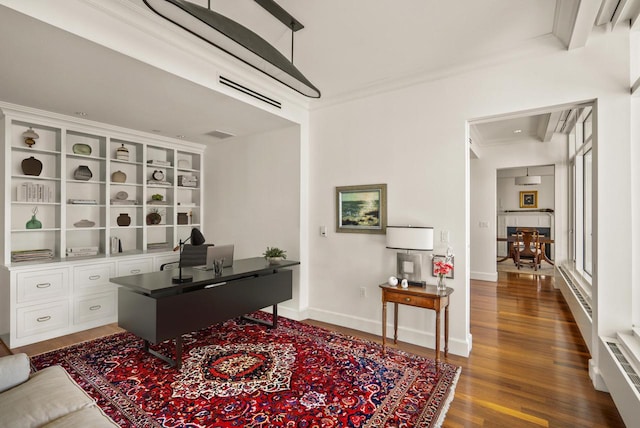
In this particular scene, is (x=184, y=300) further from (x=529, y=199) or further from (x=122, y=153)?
(x=529, y=199)

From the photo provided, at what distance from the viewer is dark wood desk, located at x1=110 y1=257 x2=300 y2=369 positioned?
103 inches

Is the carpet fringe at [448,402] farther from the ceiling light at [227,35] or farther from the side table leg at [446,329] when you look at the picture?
the ceiling light at [227,35]

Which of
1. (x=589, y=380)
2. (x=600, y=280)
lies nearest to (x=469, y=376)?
(x=589, y=380)

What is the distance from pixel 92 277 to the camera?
154 inches

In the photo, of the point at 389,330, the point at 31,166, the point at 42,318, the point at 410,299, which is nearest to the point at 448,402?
the point at 410,299

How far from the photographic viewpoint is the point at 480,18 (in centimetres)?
242

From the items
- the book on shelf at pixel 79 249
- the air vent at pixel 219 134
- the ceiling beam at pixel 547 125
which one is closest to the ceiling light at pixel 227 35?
the air vent at pixel 219 134

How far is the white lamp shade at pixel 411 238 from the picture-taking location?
3.08 metres

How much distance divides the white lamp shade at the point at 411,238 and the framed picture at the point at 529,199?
817cm

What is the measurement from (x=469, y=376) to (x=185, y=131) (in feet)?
14.5

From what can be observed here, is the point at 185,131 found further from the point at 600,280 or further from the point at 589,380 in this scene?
the point at 589,380

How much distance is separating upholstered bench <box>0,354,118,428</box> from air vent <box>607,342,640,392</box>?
2.91 m

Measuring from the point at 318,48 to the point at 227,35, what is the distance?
1.30 metres

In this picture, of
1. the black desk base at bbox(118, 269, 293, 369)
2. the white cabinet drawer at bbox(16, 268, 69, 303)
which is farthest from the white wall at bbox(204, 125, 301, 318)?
the white cabinet drawer at bbox(16, 268, 69, 303)
